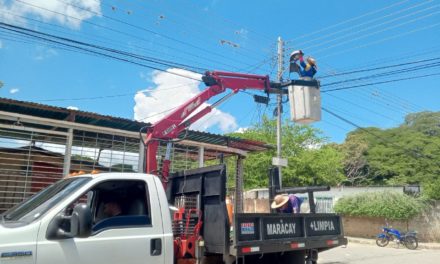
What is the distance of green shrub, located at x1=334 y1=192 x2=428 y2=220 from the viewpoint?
21.0 m

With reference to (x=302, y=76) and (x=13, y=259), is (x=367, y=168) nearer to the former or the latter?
(x=302, y=76)

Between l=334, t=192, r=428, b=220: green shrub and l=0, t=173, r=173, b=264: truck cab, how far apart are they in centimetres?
1925

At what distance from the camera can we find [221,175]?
511 cm

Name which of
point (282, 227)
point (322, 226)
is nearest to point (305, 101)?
point (322, 226)

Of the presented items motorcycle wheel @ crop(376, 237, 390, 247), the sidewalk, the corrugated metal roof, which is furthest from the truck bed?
the sidewalk

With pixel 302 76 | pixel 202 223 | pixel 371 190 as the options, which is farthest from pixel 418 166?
pixel 202 223

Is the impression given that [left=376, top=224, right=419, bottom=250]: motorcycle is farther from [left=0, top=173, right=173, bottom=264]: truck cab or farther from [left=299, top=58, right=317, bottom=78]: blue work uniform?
[left=0, top=173, right=173, bottom=264]: truck cab

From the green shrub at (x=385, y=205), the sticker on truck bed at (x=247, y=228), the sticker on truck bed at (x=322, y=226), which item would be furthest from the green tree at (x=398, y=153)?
the sticker on truck bed at (x=247, y=228)

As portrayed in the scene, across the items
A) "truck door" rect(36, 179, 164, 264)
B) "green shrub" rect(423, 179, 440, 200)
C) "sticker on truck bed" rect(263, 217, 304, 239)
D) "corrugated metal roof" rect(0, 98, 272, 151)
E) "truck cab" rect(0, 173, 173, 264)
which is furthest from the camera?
"green shrub" rect(423, 179, 440, 200)

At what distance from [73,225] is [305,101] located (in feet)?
17.0

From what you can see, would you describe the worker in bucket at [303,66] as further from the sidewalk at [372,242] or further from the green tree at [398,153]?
the green tree at [398,153]

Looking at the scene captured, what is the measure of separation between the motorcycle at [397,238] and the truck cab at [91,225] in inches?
696

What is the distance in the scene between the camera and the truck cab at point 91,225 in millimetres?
3713

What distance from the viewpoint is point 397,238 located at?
1953 cm
